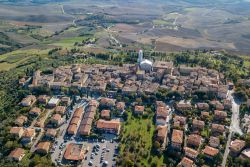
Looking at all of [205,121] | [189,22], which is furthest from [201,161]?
[189,22]

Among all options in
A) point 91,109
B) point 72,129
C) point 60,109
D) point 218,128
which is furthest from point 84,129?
point 218,128

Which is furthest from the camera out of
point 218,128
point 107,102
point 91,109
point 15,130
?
point 107,102

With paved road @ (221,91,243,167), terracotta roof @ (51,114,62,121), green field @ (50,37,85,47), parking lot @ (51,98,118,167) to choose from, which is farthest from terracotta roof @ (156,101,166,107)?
green field @ (50,37,85,47)

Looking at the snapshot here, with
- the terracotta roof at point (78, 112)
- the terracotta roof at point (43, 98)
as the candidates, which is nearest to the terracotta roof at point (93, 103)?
the terracotta roof at point (78, 112)

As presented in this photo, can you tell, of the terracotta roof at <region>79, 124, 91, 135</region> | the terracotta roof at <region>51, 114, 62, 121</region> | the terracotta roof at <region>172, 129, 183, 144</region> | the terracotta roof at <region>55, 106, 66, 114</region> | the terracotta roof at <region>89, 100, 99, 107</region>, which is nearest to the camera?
the terracotta roof at <region>172, 129, 183, 144</region>

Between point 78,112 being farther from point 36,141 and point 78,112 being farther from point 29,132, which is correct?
point 29,132

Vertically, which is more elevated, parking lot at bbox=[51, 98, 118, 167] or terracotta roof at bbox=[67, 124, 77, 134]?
terracotta roof at bbox=[67, 124, 77, 134]

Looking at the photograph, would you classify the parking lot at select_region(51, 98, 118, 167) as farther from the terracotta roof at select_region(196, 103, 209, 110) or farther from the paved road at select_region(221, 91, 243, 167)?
the terracotta roof at select_region(196, 103, 209, 110)
